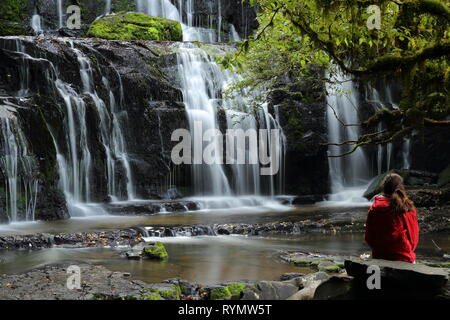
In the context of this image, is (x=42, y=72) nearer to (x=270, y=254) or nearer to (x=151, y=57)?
(x=151, y=57)

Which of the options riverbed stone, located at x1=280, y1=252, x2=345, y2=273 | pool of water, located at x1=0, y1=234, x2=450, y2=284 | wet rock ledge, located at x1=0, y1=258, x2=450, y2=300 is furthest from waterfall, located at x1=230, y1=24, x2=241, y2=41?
wet rock ledge, located at x1=0, y1=258, x2=450, y2=300

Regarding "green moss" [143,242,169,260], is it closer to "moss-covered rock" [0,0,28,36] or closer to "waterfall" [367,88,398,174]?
"waterfall" [367,88,398,174]

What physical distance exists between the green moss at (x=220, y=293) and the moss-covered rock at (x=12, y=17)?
69.2ft

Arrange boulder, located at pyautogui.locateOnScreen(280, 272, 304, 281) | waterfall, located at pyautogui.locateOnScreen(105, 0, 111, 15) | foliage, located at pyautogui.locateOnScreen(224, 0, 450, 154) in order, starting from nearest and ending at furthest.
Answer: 1. foliage, located at pyautogui.locateOnScreen(224, 0, 450, 154)
2. boulder, located at pyautogui.locateOnScreen(280, 272, 304, 281)
3. waterfall, located at pyautogui.locateOnScreen(105, 0, 111, 15)

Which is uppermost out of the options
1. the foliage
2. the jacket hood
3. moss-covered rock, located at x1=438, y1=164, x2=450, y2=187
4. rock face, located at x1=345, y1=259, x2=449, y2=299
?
the foliage

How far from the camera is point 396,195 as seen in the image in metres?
5.20

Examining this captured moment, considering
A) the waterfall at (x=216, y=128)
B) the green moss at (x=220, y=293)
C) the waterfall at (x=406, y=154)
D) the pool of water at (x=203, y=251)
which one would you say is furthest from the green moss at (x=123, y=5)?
the green moss at (x=220, y=293)

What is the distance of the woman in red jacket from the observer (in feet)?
17.2

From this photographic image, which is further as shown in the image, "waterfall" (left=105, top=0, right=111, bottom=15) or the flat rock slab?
"waterfall" (left=105, top=0, right=111, bottom=15)

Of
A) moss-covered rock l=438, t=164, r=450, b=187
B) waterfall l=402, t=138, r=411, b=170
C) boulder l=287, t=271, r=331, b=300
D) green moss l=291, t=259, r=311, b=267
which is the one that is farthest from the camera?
waterfall l=402, t=138, r=411, b=170

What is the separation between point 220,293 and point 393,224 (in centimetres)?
228

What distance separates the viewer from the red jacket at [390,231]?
529 centimetres

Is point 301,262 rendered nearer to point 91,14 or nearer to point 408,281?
point 408,281

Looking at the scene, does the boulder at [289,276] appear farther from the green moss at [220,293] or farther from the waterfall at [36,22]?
the waterfall at [36,22]
